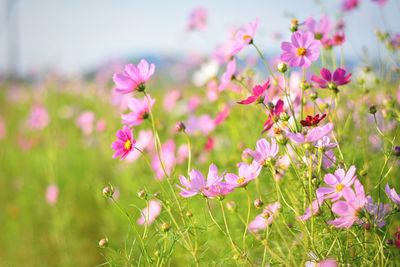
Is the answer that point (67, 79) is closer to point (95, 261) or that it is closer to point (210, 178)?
point (95, 261)

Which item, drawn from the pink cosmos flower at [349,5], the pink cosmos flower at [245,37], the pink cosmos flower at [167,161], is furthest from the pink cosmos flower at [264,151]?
the pink cosmos flower at [349,5]

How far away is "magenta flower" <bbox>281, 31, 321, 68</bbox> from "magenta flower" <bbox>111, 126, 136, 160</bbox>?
0.33m

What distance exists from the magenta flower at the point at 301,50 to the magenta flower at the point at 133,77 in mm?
266

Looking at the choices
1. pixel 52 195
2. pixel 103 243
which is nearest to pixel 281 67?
pixel 103 243

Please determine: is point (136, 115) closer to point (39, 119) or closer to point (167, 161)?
point (167, 161)

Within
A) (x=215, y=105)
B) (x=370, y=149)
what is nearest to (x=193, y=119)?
(x=215, y=105)

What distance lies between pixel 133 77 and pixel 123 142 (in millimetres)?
132

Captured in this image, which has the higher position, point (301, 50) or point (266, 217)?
point (301, 50)

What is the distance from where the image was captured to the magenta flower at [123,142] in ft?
2.83

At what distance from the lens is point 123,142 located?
2.91 ft

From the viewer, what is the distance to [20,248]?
214cm

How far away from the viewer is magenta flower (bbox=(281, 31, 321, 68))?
840 millimetres

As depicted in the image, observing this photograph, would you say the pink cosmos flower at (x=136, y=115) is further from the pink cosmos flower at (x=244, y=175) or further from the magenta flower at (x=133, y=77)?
the pink cosmos flower at (x=244, y=175)

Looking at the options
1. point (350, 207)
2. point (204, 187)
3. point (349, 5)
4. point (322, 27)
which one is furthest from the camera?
point (349, 5)
